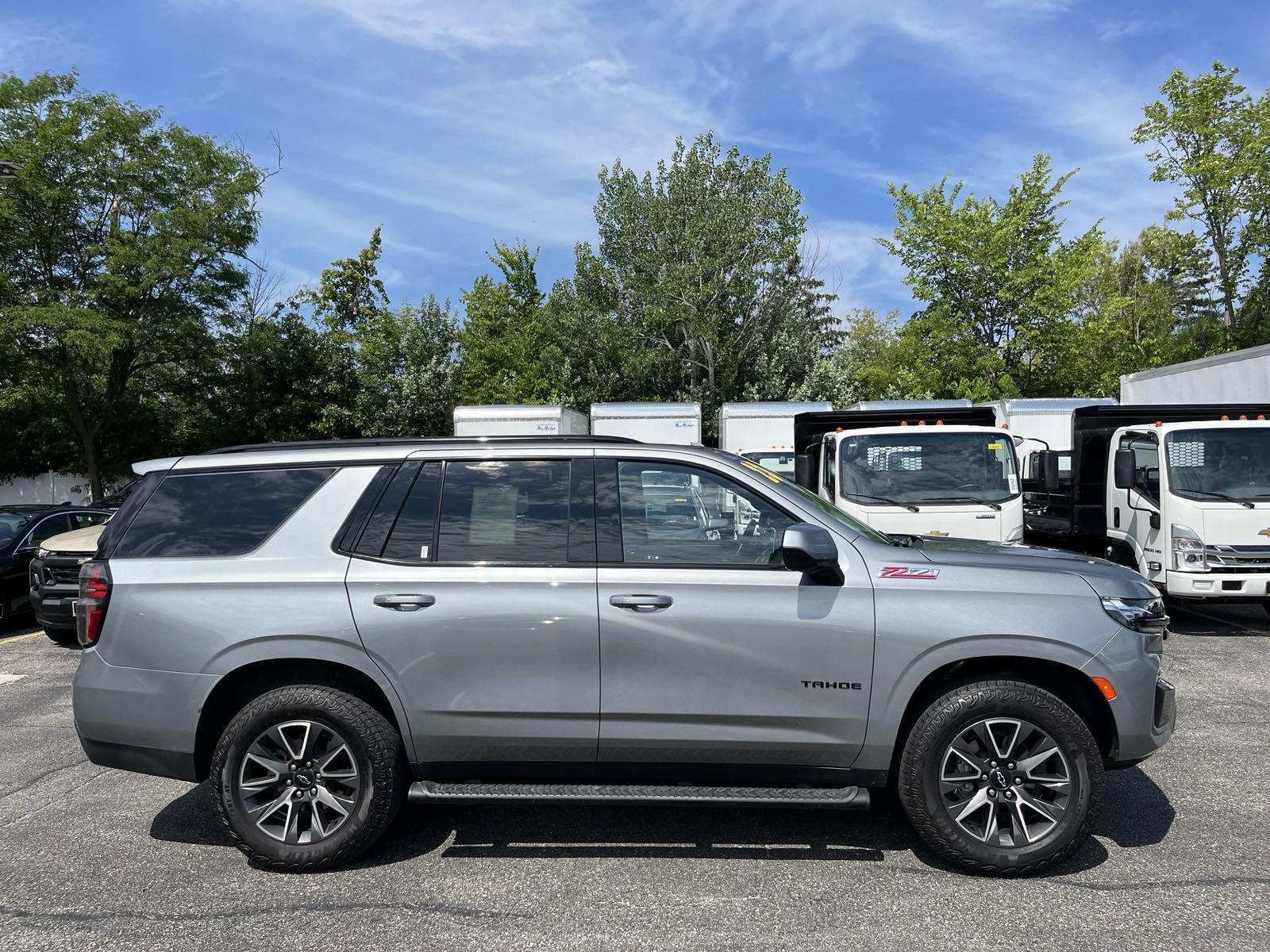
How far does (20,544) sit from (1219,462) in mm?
13744

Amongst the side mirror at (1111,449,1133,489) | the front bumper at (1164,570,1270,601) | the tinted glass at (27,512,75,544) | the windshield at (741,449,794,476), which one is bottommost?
the front bumper at (1164,570,1270,601)

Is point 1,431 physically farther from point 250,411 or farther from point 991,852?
point 991,852

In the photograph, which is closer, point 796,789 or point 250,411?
point 796,789

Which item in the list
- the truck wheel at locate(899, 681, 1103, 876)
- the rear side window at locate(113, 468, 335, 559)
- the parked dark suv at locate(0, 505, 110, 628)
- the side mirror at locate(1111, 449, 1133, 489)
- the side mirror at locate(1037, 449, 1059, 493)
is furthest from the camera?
the parked dark suv at locate(0, 505, 110, 628)

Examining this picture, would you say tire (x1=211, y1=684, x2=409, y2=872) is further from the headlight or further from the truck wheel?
the headlight

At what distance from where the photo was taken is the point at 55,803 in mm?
4938

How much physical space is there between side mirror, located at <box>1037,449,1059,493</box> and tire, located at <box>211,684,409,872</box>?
8.38 m

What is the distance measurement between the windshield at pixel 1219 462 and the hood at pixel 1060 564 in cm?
584

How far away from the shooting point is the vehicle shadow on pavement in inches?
163

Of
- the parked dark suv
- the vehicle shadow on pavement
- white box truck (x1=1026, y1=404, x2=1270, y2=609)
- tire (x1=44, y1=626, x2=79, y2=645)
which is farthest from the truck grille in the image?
the parked dark suv

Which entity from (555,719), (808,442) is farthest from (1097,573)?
(808,442)

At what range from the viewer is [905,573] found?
3.90 m

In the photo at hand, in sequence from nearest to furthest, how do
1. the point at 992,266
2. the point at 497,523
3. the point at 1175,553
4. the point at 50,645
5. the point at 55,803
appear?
the point at 497,523
the point at 55,803
the point at 1175,553
the point at 50,645
the point at 992,266

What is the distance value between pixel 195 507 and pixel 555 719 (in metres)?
2.00
